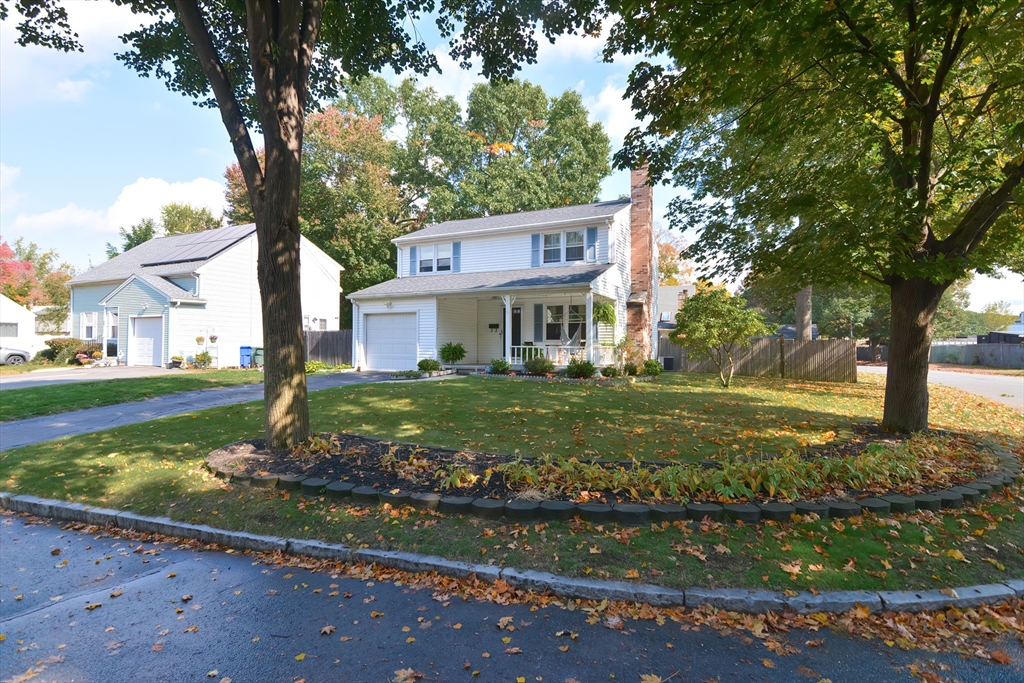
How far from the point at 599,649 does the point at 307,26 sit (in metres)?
8.17

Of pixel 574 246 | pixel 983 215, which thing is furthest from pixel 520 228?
pixel 983 215

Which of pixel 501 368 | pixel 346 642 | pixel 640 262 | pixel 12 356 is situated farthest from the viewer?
pixel 12 356

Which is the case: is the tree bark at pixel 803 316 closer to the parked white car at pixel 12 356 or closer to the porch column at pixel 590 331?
the porch column at pixel 590 331

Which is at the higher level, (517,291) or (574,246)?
(574,246)

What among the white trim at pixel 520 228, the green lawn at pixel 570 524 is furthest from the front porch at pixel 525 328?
the green lawn at pixel 570 524

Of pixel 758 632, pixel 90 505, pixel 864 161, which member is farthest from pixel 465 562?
pixel 864 161

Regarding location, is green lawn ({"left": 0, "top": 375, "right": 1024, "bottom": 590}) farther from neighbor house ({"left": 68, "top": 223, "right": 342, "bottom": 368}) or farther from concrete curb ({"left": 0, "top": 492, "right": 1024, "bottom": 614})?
neighbor house ({"left": 68, "top": 223, "right": 342, "bottom": 368})

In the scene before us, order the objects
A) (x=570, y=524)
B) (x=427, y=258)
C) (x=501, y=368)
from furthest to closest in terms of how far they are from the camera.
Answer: (x=427, y=258), (x=501, y=368), (x=570, y=524)

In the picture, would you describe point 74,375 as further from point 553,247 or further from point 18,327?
point 553,247

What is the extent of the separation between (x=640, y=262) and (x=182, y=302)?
20.3 m

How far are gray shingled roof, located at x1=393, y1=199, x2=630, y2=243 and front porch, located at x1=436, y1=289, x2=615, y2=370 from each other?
3.10 metres

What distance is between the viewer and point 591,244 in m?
20.0

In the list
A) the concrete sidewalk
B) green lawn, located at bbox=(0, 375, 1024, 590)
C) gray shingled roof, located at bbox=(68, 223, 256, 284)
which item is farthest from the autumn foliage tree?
gray shingled roof, located at bbox=(68, 223, 256, 284)

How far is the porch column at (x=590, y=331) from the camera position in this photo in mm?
17125
